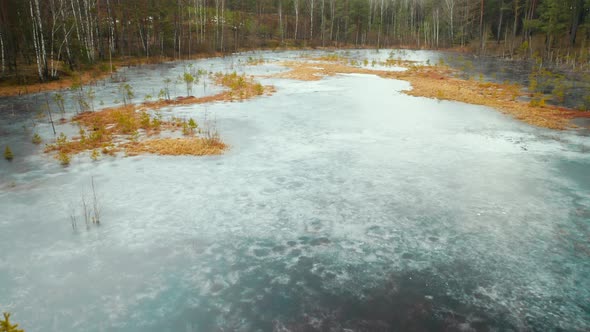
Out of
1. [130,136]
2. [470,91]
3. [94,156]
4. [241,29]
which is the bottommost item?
[94,156]

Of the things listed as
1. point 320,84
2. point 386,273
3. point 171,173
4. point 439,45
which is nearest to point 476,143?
point 386,273

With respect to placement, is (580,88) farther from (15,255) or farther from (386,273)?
(15,255)

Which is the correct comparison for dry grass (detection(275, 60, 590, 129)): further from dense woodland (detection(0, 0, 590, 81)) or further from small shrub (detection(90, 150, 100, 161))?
small shrub (detection(90, 150, 100, 161))

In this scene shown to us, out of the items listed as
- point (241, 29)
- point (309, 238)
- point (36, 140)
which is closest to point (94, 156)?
point (36, 140)

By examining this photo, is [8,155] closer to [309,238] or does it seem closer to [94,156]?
[94,156]

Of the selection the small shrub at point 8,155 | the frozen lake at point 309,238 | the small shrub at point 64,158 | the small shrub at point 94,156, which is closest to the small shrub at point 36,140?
the frozen lake at point 309,238

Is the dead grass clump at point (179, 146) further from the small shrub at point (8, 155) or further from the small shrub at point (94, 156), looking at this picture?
the small shrub at point (8, 155)
